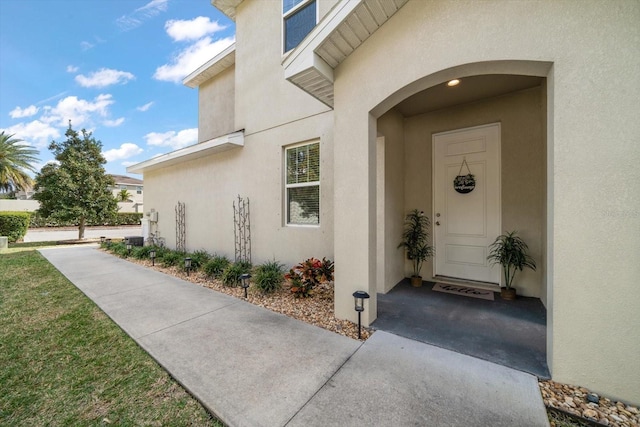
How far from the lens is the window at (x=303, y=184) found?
5383 millimetres

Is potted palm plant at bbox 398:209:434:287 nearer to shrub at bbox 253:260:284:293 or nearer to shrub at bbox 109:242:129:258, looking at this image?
shrub at bbox 253:260:284:293

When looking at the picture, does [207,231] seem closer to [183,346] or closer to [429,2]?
[183,346]

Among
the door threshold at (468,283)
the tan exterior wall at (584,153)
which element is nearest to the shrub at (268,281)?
the door threshold at (468,283)

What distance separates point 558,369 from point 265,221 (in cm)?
540

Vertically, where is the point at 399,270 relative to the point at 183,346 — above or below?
above

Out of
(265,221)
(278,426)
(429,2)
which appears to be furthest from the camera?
(265,221)

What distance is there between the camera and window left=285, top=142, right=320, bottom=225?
17.7 ft

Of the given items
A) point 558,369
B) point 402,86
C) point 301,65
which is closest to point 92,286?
point 301,65

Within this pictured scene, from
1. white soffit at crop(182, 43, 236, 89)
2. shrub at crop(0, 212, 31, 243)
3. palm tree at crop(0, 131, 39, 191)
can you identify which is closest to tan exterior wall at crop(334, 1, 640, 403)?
white soffit at crop(182, 43, 236, 89)

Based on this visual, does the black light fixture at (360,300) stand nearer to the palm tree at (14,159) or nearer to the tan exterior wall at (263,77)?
the tan exterior wall at (263,77)

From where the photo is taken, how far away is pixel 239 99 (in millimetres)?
6871

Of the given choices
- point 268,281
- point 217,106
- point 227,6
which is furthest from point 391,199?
point 227,6

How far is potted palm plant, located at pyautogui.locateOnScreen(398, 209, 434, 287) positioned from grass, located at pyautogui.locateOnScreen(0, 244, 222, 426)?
4082mm

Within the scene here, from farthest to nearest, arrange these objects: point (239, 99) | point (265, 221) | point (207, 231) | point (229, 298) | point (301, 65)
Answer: point (207, 231) → point (239, 99) → point (265, 221) → point (229, 298) → point (301, 65)
